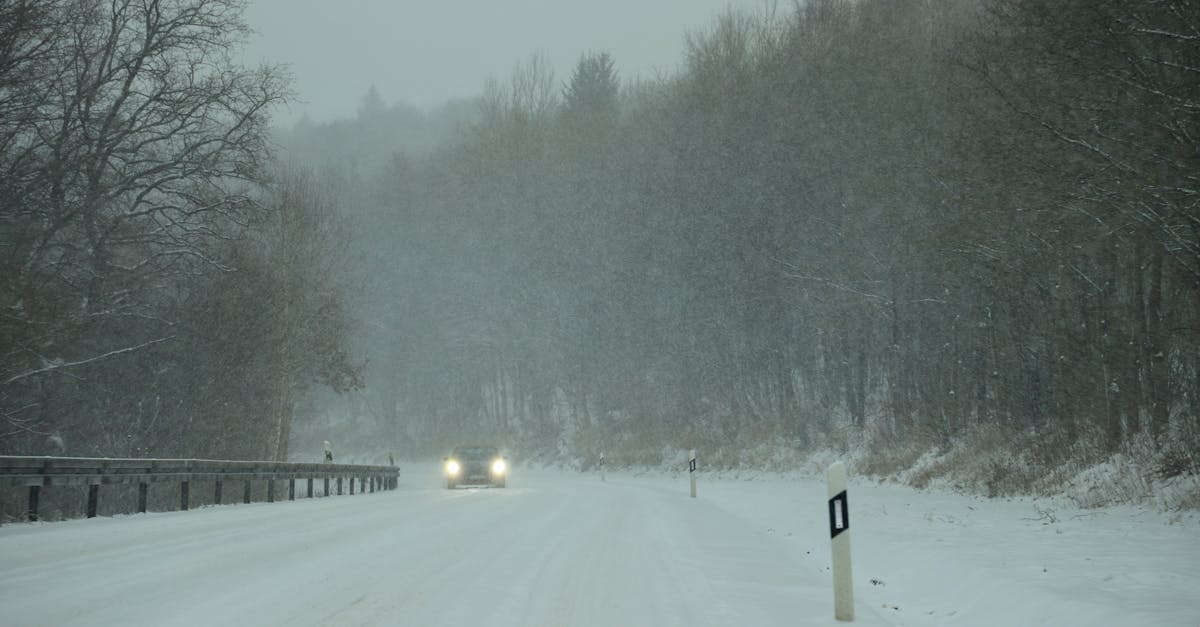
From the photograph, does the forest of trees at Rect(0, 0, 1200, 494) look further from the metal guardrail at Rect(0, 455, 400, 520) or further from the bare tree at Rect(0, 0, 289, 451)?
the metal guardrail at Rect(0, 455, 400, 520)

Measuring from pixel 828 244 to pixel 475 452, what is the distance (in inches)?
546

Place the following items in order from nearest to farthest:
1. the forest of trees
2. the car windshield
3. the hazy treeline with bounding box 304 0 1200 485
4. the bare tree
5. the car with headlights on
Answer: the hazy treeline with bounding box 304 0 1200 485
the forest of trees
the bare tree
the car with headlights on
the car windshield

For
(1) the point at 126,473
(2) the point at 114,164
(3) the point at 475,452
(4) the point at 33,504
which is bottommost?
(4) the point at 33,504

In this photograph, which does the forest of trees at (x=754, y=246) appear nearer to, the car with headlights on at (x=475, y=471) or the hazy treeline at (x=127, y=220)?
the hazy treeline at (x=127, y=220)

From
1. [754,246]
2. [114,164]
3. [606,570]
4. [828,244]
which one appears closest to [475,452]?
[754,246]

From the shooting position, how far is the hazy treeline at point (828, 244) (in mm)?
14727

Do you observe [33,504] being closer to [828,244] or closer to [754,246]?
[828,244]

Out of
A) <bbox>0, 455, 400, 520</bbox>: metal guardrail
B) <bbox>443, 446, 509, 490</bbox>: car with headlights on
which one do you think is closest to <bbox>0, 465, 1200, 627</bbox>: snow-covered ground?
<bbox>0, 455, 400, 520</bbox>: metal guardrail

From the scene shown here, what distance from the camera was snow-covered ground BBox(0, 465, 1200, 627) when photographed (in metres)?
6.69

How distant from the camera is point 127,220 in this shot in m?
23.0

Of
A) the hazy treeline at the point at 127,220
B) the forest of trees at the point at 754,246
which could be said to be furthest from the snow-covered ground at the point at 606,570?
the hazy treeline at the point at 127,220

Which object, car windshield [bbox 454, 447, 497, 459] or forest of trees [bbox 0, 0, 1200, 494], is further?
car windshield [bbox 454, 447, 497, 459]

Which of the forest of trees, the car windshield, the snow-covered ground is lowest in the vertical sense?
the snow-covered ground

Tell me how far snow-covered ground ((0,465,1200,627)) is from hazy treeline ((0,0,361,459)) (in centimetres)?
874
